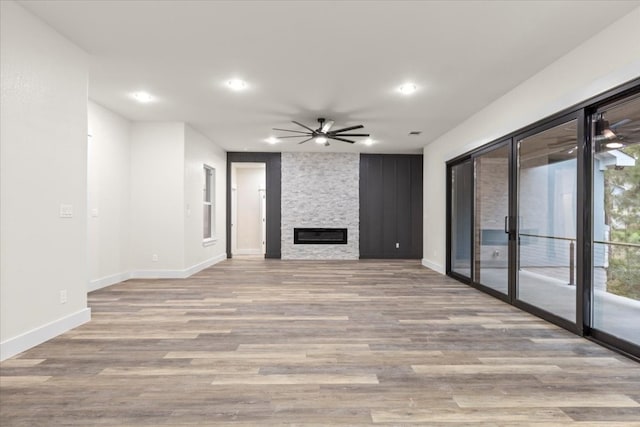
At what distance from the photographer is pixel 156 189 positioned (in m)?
5.85

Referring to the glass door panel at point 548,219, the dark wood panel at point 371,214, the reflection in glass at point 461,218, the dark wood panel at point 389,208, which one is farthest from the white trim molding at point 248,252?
the glass door panel at point 548,219

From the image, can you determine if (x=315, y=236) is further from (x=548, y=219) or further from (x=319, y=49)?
(x=319, y=49)

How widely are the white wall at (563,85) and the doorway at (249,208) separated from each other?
5.38 m

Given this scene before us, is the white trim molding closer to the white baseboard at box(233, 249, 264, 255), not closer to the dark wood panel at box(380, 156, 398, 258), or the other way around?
the white baseboard at box(233, 249, 264, 255)

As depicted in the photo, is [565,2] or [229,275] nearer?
[565,2]

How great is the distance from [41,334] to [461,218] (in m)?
5.80

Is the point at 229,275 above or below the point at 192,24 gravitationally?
below

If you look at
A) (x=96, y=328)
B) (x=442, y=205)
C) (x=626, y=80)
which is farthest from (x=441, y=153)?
(x=96, y=328)

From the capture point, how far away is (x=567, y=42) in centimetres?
306

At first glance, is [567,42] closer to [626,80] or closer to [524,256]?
[626,80]

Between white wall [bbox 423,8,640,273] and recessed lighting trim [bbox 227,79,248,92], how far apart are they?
10.8 feet

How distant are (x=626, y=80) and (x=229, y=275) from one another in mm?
5821

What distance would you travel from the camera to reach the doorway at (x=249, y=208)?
983cm

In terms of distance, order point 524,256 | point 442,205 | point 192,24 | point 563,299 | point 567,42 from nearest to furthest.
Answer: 1. point 192,24
2. point 567,42
3. point 563,299
4. point 524,256
5. point 442,205
